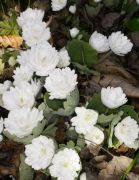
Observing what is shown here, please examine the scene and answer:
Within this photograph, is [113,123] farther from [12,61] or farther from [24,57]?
[12,61]

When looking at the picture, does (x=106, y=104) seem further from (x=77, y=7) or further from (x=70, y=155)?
(x=77, y=7)

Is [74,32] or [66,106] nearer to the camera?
[66,106]

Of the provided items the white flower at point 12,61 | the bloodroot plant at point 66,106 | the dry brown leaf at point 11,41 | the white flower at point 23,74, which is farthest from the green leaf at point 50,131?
the dry brown leaf at point 11,41

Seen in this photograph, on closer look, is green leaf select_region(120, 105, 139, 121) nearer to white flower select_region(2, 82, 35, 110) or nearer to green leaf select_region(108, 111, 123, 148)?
green leaf select_region(108, 111, 123, 148)

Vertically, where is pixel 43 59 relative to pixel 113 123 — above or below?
above

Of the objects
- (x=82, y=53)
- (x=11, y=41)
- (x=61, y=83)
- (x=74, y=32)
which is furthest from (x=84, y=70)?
(x=11, y=41)

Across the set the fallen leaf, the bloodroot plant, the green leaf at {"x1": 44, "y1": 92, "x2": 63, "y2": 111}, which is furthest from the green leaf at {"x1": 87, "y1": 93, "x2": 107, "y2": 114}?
the fallen leaf
